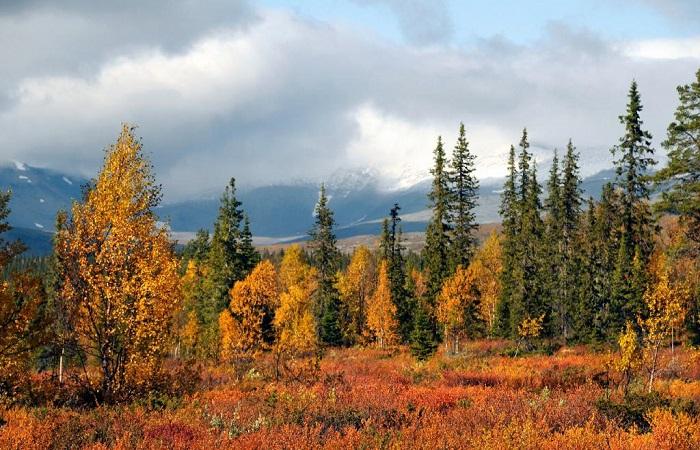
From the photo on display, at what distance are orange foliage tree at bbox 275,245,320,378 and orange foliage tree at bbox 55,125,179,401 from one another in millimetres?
6674

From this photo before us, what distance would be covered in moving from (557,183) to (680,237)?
2406cm

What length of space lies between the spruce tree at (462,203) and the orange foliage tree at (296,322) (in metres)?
14.6

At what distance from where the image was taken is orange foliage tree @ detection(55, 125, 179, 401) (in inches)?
542

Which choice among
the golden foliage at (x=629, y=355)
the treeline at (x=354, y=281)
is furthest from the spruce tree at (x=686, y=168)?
the golden foliage at (x=629, y=355)

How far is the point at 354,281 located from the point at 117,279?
5588 centimetres

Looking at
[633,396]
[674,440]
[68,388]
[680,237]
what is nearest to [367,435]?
[674,440]

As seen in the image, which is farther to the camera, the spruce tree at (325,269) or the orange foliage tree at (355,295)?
the orange foliage tree at (355,295)

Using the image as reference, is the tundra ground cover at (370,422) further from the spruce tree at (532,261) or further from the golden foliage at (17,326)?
the spruce tree at (532,261)

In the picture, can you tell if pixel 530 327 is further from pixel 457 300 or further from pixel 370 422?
pixel 370 422

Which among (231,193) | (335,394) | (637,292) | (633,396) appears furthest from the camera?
(231,193)

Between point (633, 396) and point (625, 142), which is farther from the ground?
point (625, 142)

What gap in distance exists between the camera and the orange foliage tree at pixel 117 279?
13766 millimetres

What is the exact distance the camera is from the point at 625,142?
4069 centimetres

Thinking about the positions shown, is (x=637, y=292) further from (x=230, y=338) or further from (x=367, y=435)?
(x=367, y=435)
